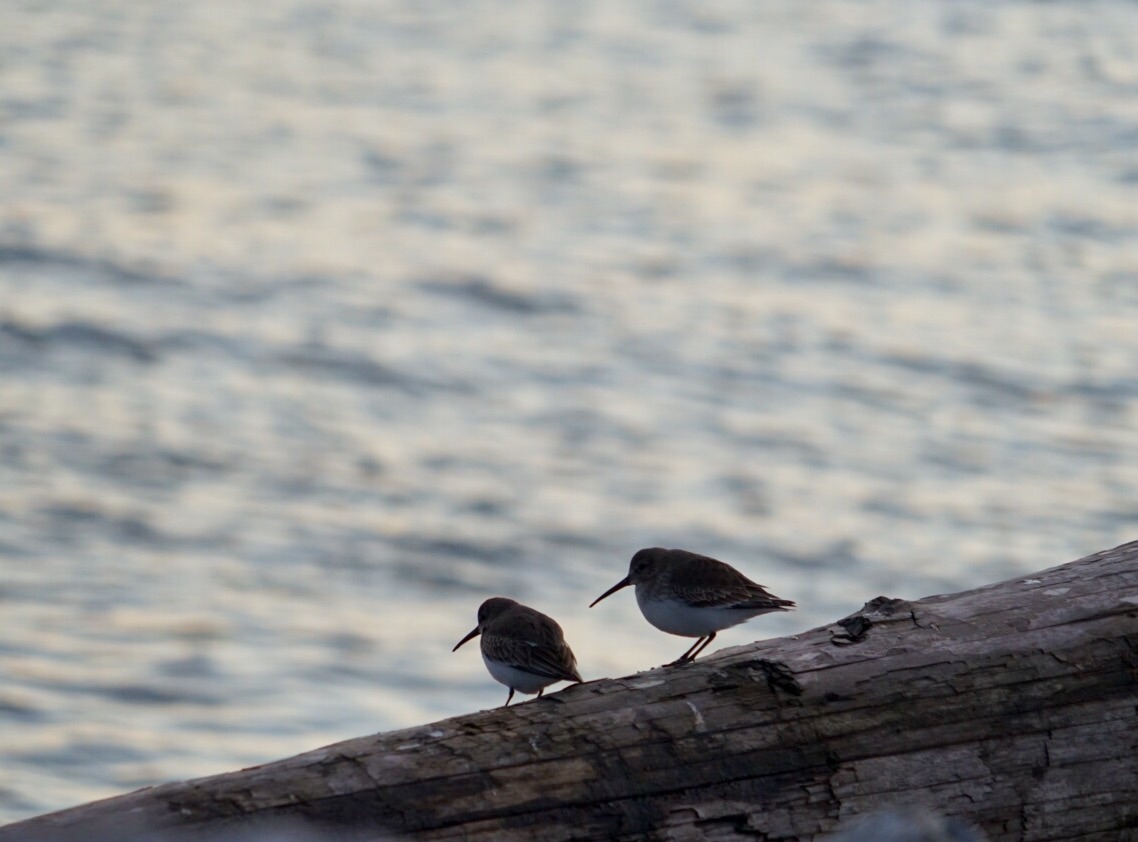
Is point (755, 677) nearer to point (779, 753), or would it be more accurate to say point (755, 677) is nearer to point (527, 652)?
point (779, 753)

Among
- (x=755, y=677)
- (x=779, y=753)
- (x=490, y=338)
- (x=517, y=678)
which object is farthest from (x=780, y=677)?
(x=490, y=338)

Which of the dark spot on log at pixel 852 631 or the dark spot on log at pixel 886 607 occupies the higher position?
the dark spot on log at pixel 886 607

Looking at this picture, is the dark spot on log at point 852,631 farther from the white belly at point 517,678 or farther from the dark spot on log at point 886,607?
the white belly at point 517,678

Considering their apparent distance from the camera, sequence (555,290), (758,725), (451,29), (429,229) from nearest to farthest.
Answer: (758,725)
(555,290)
(429,229)
(451,29)

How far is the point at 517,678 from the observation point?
603 centimetres

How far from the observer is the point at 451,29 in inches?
845

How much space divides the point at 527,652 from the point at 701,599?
0.69 m

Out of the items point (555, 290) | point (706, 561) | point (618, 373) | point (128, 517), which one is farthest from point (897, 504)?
point (706, 561)

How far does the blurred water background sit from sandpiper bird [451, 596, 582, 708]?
159 inches

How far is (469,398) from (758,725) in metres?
10.2

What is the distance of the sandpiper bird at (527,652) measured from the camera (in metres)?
5.84

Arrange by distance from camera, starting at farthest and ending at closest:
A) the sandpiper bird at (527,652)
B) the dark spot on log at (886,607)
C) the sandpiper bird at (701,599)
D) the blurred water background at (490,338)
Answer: the blurred water background at (490,338)
the sandpiper bird at (701,599)
the sandpiper bird at (527,652)
the dark spot on log at (886,607)

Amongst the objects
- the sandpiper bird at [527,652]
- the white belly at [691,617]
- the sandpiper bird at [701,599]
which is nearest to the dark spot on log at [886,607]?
the sandpiper bird at [527,652]

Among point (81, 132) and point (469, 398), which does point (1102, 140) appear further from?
point (81, 132)
